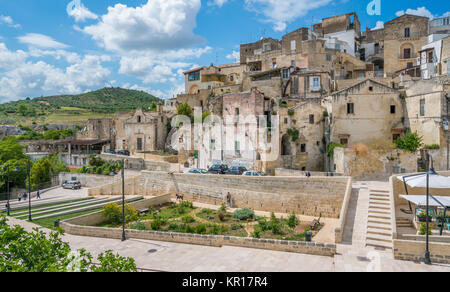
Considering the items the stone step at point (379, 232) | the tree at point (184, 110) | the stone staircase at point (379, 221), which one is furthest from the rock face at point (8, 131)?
the stone step at point (379, 232)

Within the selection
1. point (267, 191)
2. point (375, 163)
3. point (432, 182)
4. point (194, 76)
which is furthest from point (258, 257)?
point (194, 76)

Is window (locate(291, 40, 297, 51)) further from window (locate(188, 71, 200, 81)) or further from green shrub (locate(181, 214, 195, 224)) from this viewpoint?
green shrub (locate(181, 214, 195, 224))

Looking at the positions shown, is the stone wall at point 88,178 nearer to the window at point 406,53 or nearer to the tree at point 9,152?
the tree at point 9,152

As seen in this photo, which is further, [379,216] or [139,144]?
[139,144]

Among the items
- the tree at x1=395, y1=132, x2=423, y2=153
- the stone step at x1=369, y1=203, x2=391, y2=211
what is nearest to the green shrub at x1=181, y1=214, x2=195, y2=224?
the stone step at x1=369, y1=203, x2=391, y2=211

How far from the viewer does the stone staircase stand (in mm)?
13180

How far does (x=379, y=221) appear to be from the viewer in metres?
14.8

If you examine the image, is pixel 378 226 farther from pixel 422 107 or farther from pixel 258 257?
pixel 422 107

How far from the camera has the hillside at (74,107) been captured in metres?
87.1

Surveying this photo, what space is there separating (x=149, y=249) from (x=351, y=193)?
41.5 feet

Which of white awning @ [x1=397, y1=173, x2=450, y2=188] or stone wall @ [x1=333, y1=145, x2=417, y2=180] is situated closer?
white awning @ [x1=397, y1=173, x2=450, y2=188]

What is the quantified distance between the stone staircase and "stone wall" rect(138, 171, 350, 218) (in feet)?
7.33

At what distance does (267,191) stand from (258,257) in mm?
9432
